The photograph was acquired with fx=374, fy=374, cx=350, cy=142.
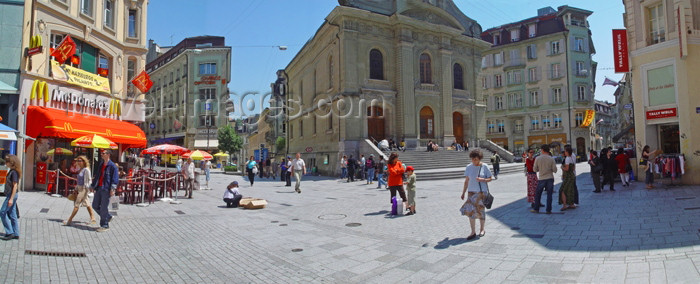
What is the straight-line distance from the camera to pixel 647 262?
17.2ft

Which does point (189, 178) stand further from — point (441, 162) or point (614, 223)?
point (441, 162)

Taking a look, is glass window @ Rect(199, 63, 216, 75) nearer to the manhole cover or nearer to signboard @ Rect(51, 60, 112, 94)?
signboard @ Rect(51, 60, 112, 94)

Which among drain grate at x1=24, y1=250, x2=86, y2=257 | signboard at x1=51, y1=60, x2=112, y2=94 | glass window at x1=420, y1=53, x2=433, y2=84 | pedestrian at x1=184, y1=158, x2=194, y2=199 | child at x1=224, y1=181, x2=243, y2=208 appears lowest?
drain grate at x1=24, y1=250, x2=86, y2=257

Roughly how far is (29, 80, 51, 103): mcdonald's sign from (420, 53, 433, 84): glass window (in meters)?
24.7

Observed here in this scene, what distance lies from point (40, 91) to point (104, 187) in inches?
411

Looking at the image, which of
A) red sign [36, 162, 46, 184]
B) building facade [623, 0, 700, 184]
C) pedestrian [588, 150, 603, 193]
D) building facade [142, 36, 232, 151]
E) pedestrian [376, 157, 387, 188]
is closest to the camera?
pedestrian [588, 150, 603, 193]

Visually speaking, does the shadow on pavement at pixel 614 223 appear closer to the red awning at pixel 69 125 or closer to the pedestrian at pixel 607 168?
the pedestrian at pixel 607 168

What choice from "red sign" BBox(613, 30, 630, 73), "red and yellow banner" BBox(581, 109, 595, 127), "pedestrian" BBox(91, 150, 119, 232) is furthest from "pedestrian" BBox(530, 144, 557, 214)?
"red and yellow banner" BBox(581, 109, 595, 127)

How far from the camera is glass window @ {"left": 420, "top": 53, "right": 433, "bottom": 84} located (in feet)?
104

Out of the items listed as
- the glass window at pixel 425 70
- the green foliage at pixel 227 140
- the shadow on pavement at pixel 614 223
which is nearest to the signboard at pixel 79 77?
the shadow on pavement at pixel 614 223

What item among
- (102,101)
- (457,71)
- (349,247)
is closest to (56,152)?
(102,101)

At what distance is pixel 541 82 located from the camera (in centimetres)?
4838

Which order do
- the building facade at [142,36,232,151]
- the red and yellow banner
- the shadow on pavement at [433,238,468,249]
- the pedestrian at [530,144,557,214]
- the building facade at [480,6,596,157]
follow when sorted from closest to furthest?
1. the shadow on pavement at [433,238,468,249]
2. the pedestrian at [530,144,557,214]
3. the red and yellow banner
4. the building facade at [480,6,596,157]
5. the building facade at [142,36,232,151]

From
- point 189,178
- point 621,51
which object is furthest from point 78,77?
point 621,51
